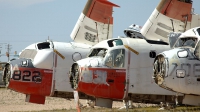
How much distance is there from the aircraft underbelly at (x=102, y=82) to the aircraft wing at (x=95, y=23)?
6.65m

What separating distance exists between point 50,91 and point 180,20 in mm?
7315

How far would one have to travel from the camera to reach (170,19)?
23.2 metres

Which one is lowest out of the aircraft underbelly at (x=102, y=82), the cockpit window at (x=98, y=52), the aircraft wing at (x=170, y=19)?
the aircraft underbelly at (x=102, y=82)

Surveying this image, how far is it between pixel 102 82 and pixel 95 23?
7.55m

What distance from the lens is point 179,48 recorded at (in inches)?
673

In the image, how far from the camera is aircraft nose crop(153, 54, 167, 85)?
1658 centimetres

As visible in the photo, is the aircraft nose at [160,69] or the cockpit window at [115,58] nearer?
the aircraft nose at [160,69]

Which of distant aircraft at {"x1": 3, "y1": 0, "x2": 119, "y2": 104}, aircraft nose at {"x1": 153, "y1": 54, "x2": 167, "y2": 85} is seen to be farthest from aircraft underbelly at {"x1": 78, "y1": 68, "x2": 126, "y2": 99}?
distant aircraft at {"x1": 3, "y1": 0, "x2": 119, "y2": 104}

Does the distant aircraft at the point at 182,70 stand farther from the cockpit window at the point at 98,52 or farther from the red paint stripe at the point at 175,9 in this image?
the red paint stripe at the point at 175,9

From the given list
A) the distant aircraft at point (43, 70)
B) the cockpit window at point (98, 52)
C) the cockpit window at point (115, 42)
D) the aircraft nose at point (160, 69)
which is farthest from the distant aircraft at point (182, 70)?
the distant aircraft at point (43, 70)

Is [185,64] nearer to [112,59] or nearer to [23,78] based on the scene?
[112,59]

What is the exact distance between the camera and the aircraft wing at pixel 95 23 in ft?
85.6

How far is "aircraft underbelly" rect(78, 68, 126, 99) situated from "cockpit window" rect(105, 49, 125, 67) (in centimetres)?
28

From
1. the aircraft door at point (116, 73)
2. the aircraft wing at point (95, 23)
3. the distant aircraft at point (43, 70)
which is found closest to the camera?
the aircraft door at point (116, 73)
